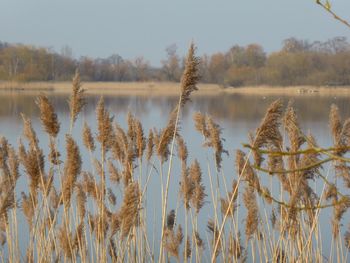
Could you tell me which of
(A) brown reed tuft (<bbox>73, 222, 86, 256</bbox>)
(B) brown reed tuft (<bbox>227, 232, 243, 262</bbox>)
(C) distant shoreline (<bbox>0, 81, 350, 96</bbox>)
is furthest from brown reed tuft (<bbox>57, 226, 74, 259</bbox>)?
(C) distant shoreline (<bbox>0, 81, 350, 96</bbox>)

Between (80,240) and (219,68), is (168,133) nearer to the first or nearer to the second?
(80,240)

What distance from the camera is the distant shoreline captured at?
4447 cm

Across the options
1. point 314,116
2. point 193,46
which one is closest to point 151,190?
point 193,46

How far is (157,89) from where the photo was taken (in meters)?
52.2

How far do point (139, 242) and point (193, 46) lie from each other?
5.73 ft

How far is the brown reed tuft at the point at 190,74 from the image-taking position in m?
3.27

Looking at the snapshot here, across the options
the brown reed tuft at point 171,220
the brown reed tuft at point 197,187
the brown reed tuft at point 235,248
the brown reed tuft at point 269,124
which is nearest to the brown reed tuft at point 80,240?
the brown reed tuft at point 171,220

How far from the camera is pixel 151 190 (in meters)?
9.36

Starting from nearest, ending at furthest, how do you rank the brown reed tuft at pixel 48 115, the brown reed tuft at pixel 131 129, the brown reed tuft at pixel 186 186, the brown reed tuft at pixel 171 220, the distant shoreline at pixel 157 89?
the brown reed tuft at pixel 48 115 → the brown reed tuft at pixel 131 129 → the brown reed tuft at pixel 186 186 → the brown reed tuft at pixel 171 220 → the distant shoreline at pixel 157 89

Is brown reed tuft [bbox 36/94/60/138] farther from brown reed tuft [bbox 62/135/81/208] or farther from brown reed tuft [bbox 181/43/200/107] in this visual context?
brown reed tuft [bbox 181/43/200/107]

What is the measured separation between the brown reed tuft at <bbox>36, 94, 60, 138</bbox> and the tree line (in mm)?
44212

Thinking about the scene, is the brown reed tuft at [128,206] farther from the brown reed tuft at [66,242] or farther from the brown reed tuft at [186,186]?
the brown reed tuft at [186,186]

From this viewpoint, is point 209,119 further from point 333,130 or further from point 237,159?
point 333,130

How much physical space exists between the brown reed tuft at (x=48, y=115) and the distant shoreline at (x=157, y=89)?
38381 millimetres
